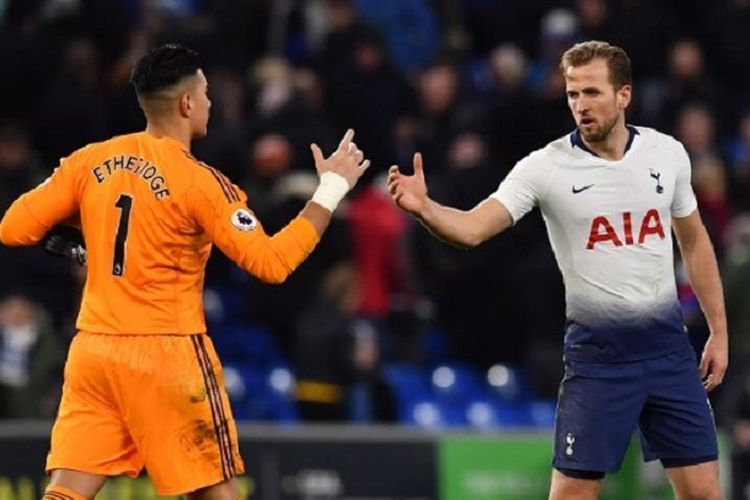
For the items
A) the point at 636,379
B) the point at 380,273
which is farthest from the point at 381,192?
the point at 636,379

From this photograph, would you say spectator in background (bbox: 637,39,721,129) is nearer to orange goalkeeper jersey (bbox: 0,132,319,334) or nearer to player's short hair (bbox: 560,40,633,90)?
player's short hair (bbox: 560,40,633,90)

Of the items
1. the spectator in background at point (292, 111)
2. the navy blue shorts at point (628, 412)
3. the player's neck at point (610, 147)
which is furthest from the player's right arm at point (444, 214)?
the spectator in background at point (292, 111)

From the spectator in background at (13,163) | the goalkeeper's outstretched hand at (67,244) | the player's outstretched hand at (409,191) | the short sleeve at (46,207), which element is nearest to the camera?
the player's outstretched hand at (409,191)

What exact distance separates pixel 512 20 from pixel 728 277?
14.2 ft

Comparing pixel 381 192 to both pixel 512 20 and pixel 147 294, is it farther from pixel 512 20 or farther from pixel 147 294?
pixel 147 294

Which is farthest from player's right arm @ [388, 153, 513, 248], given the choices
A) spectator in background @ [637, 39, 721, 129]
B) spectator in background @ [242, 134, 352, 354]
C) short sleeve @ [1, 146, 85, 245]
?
spectator in background @ [637, 39, 721, 129]

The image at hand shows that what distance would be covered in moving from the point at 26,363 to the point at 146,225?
5429mm

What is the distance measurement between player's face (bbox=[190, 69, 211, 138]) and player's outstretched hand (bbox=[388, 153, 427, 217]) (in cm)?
84

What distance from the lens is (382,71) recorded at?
607 inches

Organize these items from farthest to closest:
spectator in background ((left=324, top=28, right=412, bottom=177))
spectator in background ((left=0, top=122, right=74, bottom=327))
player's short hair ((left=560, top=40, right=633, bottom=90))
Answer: spectator in background ((left=324, top=28, right=412, bottom=177)) → spectator in background ((left=0, top=122, right=74, bottom=327)) → player's short hair ((left=560, top=40, right=633, bottom=90))

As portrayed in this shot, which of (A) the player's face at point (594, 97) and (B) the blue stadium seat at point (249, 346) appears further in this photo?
(B) the blue stadium seat at point (249, 346)

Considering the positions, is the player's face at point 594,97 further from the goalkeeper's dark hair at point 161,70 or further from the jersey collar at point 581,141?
the goalkeeper's dark hair at point 161,70

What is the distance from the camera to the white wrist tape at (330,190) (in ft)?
26.7

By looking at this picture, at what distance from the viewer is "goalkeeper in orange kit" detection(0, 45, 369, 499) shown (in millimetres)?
8016
